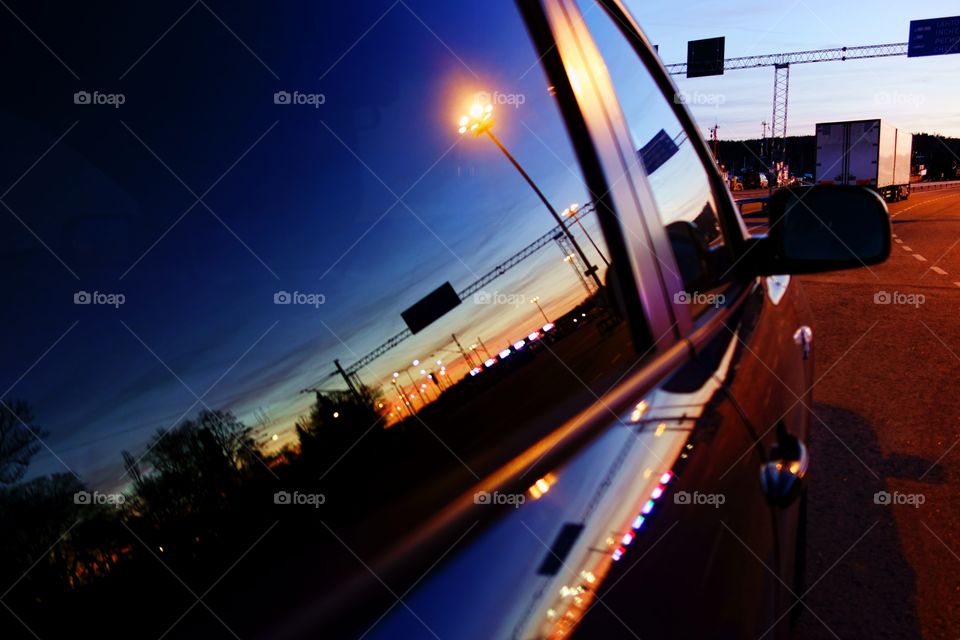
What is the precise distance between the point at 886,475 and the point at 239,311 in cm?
516

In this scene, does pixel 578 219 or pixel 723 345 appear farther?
pixel 723 345

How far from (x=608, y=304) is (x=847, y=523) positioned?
3.38 metres

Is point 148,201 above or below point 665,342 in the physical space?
above

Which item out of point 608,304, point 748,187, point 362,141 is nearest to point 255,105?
point 362,141

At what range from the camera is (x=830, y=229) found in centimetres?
246

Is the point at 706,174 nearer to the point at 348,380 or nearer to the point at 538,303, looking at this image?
the point at 538,303

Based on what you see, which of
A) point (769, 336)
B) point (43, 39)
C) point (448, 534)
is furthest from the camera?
point (769, 336)

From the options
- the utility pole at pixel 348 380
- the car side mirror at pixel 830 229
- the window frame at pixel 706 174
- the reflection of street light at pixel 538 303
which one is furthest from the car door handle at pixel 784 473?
the utility pole at pixel 348 380

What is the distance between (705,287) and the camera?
2.54 meters

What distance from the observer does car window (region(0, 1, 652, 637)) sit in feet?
2.73

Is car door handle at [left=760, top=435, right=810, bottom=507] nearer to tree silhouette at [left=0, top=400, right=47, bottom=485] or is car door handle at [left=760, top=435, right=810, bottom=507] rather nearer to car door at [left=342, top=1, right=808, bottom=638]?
car door at [left=342, top=1, right=808, bottom=638]

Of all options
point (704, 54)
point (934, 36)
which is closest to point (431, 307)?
point (704, 54)

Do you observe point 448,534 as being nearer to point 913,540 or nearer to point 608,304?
point 608,304

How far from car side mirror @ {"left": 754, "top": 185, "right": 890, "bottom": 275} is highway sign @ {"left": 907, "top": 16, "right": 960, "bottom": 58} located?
183ft
